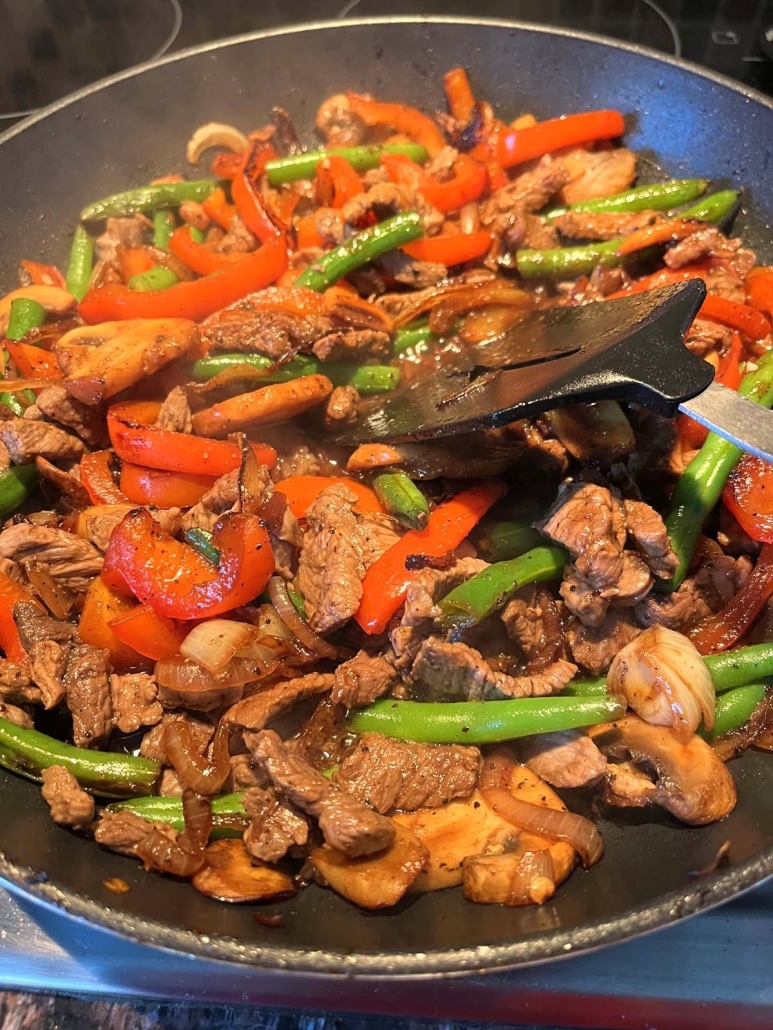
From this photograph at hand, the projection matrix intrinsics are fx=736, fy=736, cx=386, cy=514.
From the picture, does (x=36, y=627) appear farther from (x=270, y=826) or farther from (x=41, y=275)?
(x=41, y=275)

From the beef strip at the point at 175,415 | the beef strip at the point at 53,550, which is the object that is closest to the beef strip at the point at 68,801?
the beef strip at the point at 53,550

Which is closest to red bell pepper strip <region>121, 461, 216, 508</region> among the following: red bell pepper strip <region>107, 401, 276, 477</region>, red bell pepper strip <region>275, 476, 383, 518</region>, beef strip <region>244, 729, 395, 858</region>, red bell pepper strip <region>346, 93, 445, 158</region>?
red bell pepper strip <region>107, 401, 276, 477</region>

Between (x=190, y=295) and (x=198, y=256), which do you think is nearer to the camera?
(x=190, y=295)

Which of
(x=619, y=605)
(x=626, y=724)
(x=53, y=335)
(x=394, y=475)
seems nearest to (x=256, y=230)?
(x=53, y=335)

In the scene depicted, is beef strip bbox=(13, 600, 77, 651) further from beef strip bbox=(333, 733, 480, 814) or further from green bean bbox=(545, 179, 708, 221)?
green bean bbox=(545, 179, 708, 221)

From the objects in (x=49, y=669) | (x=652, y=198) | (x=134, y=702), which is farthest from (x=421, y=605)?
(x=652, y=198)

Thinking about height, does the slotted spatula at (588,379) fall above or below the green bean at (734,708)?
above

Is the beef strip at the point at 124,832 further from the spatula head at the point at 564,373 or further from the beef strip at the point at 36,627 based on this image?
the spatula head at the point at 564,373
